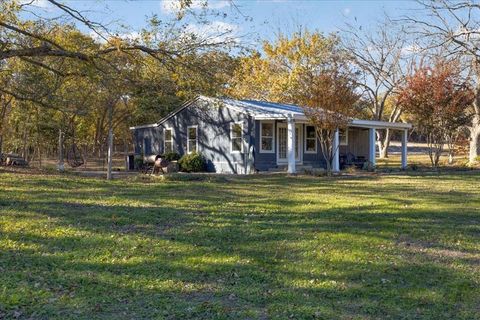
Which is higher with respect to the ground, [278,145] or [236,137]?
[236,137]

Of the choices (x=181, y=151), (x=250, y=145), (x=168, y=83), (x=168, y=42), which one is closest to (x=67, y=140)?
(x=181, y=151)

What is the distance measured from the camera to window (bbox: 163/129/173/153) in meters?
25.5

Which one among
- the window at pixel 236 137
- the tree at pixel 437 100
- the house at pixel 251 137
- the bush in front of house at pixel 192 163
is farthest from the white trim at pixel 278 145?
the tree at pixel 437 100

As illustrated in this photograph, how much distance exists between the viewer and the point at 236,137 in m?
21.8

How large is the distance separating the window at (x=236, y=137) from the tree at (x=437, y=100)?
7094 mm

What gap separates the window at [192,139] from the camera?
23953mm

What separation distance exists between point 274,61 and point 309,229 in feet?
93.6

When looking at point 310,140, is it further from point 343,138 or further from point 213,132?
point 213,132

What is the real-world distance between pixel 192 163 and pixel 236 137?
234 cm

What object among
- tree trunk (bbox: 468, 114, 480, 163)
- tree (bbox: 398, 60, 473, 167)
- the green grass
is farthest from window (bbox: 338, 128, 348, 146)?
the green grass

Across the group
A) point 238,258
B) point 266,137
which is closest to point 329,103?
point 266,137

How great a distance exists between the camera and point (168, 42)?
11578mm

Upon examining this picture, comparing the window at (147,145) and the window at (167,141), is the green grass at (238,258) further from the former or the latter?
the window at (147,145)

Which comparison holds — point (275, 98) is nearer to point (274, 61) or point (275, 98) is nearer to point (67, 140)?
point (274, 61)
